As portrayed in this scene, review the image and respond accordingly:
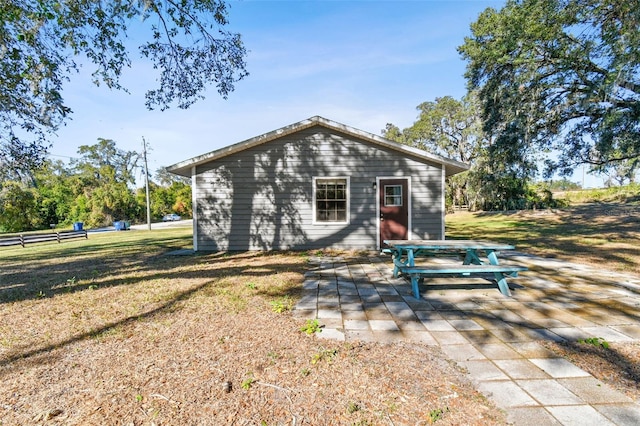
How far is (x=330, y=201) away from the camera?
8477mm

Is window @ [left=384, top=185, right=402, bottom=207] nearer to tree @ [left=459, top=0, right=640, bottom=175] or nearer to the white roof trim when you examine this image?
the white roof trim

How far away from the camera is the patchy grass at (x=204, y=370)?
74.5 inches

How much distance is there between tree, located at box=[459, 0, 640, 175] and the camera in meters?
8.67

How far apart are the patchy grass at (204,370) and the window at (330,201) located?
4.36 meters

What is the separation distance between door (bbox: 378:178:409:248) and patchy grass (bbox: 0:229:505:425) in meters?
4.70

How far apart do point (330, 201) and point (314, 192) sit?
539mm

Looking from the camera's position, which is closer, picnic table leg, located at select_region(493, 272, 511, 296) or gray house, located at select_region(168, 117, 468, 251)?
picnic table leg, located at select_region(493, 272, 511, 296)

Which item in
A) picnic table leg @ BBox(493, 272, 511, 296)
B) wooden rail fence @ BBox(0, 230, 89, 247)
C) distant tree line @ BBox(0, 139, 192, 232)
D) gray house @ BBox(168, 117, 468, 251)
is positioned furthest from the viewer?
distant tree line @ BBox(0, 139, 192, 232)

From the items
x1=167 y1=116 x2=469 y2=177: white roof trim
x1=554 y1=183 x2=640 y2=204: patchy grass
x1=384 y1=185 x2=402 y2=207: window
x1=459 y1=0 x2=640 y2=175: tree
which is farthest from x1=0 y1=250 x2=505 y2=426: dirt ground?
x1=554 y1=183 x2=640 y2=204: patchy grass

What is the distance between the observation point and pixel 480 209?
2561 cm

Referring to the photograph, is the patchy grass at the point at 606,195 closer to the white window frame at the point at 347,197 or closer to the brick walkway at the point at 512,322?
the white window frame at the point at 347,197

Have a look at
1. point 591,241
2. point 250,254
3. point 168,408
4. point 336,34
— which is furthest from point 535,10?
point 168,408

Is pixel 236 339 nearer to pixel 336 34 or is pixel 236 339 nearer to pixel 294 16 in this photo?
pixel 294 16

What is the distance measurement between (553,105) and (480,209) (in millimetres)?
15951
